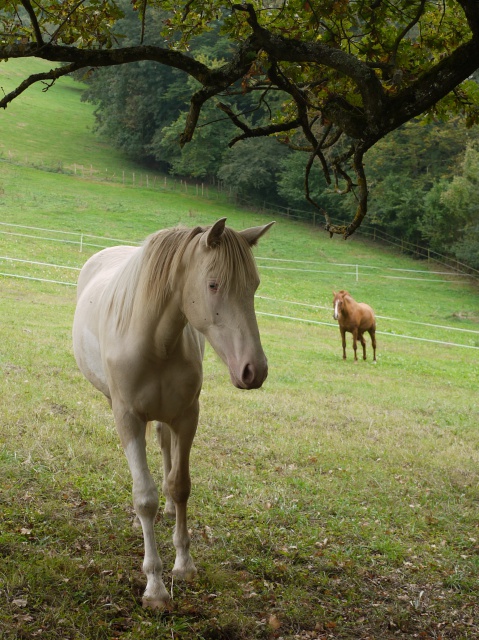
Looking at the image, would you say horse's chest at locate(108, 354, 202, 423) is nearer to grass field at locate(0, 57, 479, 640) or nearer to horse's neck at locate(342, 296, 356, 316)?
grass field at locate(0, 57, 479, 640)

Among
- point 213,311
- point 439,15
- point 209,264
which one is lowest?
point 213,311

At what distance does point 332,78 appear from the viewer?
516 cm

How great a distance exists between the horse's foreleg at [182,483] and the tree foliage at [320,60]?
5.70ft

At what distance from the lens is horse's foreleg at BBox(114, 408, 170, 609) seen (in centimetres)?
412

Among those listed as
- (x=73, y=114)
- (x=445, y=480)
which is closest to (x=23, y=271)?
(x=445, y=480)

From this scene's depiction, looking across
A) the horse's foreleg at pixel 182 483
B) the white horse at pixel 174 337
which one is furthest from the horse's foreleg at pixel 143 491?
the horse's foreleg at pixel 182 483

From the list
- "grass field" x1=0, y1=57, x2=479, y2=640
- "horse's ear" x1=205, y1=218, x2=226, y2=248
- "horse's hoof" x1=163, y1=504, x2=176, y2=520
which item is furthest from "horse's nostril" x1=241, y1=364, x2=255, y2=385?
"horse's hoof" x1=163, y1=504, x2=176, y2=520

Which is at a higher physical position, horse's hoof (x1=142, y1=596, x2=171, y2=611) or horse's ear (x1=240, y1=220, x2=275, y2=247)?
horse's ear (x1=240, y1=220, x2=275, y2=247)

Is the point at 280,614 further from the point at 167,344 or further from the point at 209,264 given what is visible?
the point at 209,264

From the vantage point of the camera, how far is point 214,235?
3.58 metres

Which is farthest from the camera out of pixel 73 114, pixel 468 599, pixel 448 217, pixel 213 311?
pixel 73 114

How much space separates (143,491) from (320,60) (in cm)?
301

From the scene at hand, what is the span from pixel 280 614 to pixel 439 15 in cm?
527

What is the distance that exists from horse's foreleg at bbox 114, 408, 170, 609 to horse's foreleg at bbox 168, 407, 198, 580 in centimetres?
28
